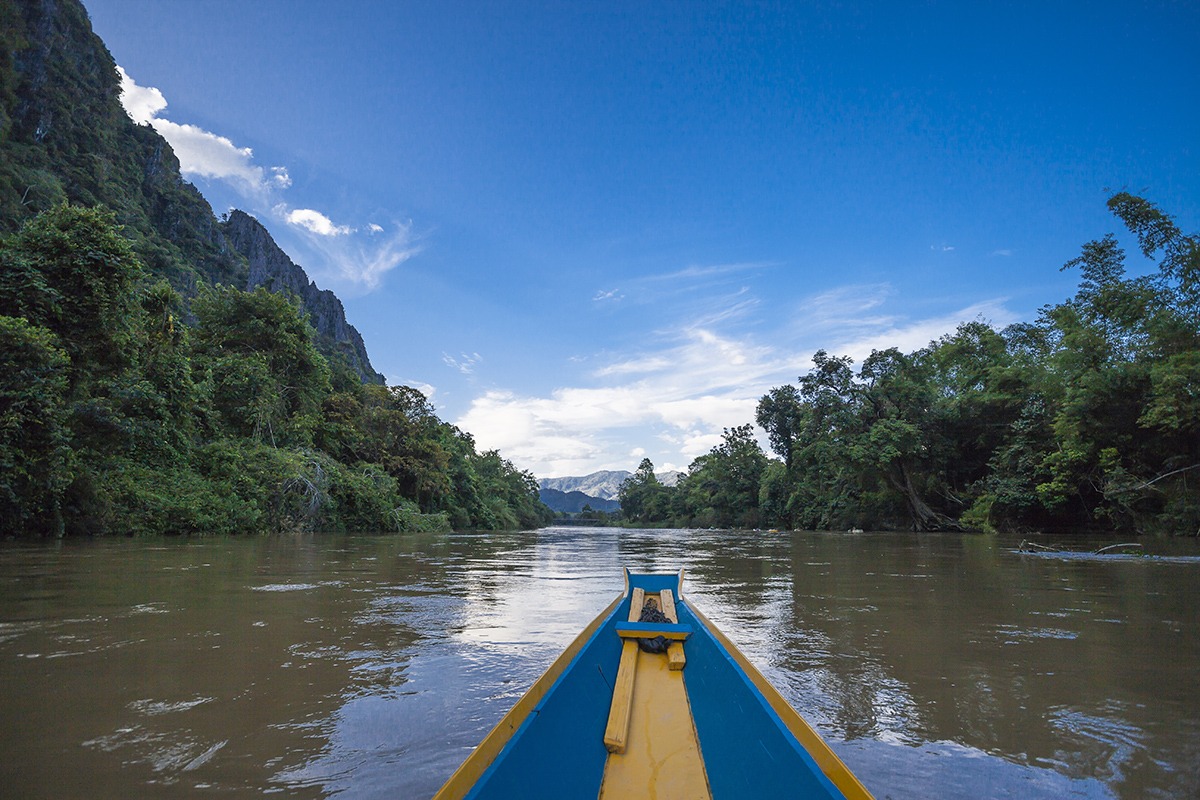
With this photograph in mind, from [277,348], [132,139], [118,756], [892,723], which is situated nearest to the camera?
[118,756]

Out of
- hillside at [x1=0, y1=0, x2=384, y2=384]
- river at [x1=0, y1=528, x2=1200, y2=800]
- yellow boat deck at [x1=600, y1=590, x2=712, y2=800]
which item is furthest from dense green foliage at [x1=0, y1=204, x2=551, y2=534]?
yellow boat deck at [x1=600, y1=590, x2=712, y2=800]

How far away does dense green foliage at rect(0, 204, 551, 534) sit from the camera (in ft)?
33.2

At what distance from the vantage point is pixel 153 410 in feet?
44.4

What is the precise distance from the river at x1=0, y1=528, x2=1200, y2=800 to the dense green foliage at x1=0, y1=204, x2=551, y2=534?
17.0 ft

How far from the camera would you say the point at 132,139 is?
56.2m

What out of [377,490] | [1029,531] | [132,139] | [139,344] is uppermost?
[132,139]

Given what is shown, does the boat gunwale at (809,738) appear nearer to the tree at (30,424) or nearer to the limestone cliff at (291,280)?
the tree at (30,424)

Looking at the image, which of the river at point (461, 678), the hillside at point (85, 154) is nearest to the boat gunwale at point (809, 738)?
the river at point (461, 678)

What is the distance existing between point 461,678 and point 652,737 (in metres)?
1.33

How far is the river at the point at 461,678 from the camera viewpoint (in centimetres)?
194

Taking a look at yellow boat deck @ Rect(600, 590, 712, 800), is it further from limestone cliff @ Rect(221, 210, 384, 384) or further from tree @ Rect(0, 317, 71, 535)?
limestone cliff @ Rect(221, 210, 384, 384)

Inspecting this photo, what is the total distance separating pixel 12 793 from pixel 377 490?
68.5 ft

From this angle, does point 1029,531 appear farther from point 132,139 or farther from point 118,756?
point 132,139

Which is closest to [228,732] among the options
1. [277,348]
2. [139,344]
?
[139,344]
